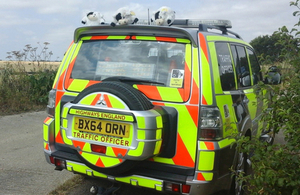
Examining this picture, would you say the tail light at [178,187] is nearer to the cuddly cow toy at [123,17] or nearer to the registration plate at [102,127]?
the registration plate at [102,127]

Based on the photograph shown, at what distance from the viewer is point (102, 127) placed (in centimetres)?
329

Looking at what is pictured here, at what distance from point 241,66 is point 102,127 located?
2201mm

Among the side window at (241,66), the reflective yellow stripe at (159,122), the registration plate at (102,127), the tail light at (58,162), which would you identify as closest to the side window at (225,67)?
the side window at (241,66)

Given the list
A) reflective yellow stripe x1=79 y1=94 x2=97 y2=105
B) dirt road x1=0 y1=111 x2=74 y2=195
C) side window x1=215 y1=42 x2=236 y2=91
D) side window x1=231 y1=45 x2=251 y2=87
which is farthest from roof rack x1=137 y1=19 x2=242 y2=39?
dirt road x1=0 y1=111 x2=74 y2=195

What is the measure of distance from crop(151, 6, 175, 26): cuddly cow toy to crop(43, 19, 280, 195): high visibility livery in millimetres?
404

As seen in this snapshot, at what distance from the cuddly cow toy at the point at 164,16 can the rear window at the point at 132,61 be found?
437 mm

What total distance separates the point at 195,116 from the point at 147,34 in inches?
40.3

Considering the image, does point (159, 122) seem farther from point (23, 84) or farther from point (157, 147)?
point (23, 84)

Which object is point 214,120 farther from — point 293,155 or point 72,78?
point 72,78

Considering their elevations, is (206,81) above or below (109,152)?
above

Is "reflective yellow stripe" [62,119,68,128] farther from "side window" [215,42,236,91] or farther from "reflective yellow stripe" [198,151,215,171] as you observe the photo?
"side window" [215,42,236,91]

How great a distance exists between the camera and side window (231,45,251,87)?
435cm

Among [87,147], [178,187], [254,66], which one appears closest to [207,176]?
[178,187]

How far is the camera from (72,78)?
3.98m
